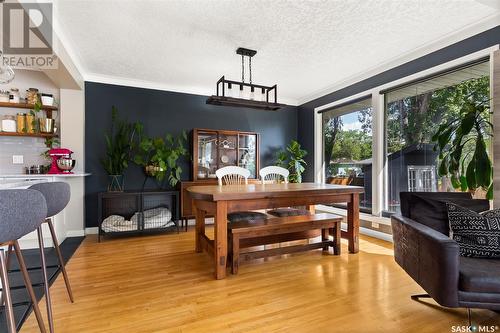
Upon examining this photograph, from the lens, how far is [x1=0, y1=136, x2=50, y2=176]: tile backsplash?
3.52 metres

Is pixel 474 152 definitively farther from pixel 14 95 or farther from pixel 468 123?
pixel 14 95

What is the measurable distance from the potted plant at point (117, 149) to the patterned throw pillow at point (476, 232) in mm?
4004

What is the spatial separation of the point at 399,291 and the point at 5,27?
426 cm

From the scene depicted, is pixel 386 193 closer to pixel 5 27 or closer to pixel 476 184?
pixel 476 184

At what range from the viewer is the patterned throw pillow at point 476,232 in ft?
5.44

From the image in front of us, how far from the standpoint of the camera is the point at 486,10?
94.3 inches

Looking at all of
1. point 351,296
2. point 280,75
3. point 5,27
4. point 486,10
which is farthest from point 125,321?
point 486,10

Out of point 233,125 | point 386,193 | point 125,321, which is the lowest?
point 125,321

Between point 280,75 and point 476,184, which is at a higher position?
point 280,75

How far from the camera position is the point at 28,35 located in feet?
8.05

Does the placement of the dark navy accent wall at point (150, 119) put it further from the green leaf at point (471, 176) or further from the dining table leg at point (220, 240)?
the green leaf at point (471, 176)

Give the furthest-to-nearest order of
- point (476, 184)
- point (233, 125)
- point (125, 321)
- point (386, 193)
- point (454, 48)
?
point (233, 125) < point (386, 193) < point (454, 48) < point (476, 184) < point (125, 321)

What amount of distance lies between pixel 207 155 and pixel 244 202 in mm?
2215

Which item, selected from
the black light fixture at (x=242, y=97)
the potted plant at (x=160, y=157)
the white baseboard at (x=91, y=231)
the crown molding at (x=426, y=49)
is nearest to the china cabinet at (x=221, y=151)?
the potted plant at (x=160, y=157)
